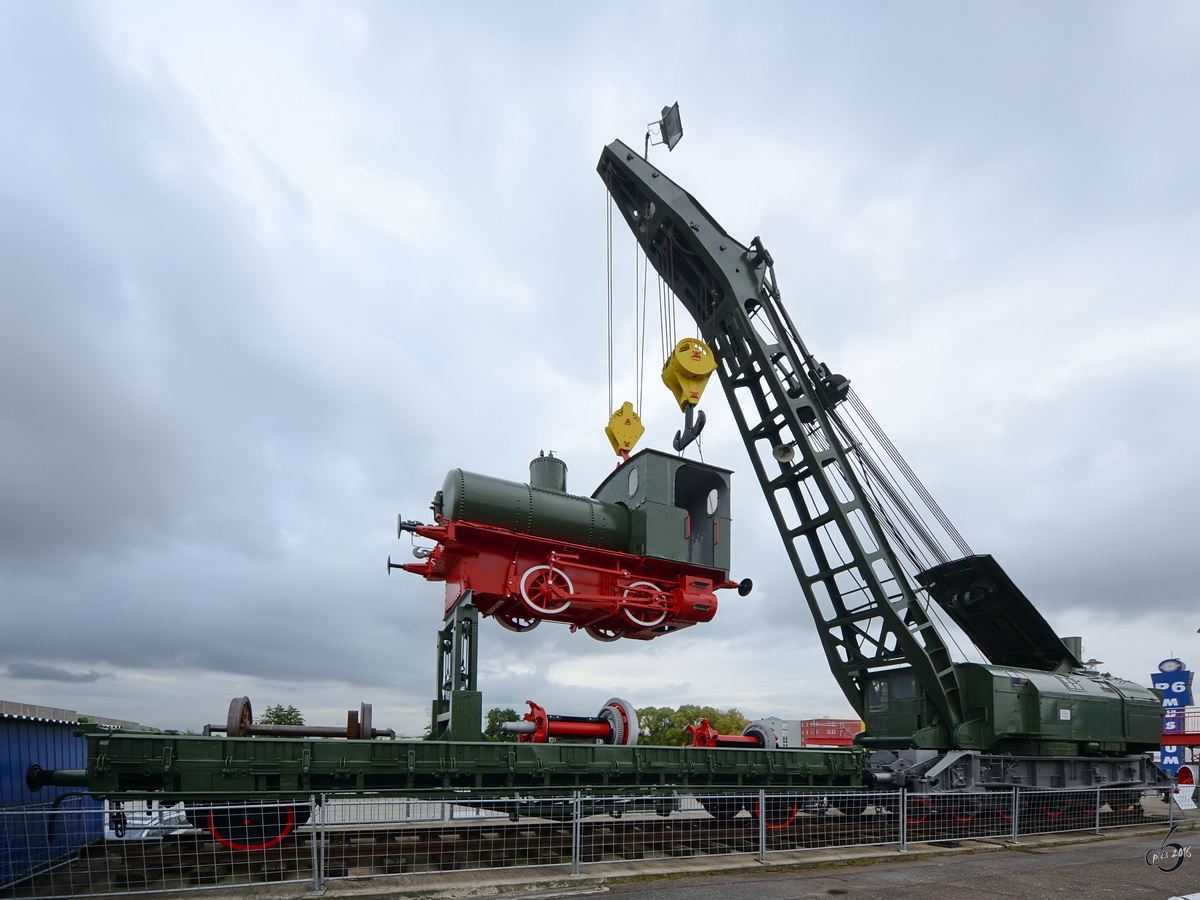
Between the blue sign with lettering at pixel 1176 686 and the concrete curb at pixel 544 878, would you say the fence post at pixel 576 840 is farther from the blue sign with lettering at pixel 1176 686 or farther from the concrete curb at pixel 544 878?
the blue sign with lettering at pixel 1176 686

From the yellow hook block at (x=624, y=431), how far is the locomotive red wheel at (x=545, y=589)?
284cm

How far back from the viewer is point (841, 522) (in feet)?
51.9

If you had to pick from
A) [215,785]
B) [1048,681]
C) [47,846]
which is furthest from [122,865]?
[1048,681]

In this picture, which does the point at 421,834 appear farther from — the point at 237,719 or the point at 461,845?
the point at 237,719

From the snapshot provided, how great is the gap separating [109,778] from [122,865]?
1.21 meters

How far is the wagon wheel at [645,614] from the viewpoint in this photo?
13328mm

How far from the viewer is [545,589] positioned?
12672 mm

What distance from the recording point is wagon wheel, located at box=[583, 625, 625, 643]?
554 inches

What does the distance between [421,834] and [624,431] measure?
7370 mm

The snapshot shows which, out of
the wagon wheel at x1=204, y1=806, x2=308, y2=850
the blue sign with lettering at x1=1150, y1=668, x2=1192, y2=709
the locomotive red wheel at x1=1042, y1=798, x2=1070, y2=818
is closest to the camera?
the wagon wheel at x1=204, y1=806, x2=308, y2=850

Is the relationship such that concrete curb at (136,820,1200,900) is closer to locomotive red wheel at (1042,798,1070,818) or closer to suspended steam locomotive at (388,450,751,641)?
suspended steam locomotive at (388,450,751,641)

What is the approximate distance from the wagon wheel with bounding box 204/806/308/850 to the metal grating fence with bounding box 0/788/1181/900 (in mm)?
23

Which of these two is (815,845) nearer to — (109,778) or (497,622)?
(497,622)

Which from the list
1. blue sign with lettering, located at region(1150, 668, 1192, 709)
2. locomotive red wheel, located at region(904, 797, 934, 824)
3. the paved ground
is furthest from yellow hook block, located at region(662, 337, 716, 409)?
blue sign with lettering, located at region(1150, 668, 1192, 709)
